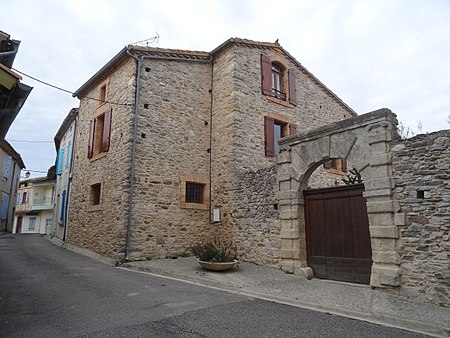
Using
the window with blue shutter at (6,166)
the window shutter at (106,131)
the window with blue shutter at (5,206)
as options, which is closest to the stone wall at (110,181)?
the window shutter at (106,131)

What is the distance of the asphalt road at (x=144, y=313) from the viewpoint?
3.67 meters

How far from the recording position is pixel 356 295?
5.47 metres

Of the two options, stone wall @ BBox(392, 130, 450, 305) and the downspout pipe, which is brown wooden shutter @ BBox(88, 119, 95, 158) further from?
stone wall @ BBox(392, 130, 450, 305)

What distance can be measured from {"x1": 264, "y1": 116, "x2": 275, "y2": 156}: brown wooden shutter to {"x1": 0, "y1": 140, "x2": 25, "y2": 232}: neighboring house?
43.5 ft

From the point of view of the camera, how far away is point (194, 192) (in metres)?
10.1

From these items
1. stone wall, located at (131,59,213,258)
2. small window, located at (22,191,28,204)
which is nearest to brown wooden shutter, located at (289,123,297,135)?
stone wall, located at (131,59,213,258)

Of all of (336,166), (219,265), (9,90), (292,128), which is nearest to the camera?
(9,90)

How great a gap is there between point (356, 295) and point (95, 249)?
25.0ft

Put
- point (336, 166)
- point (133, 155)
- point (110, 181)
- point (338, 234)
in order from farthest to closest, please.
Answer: point (336, 166), point (110, 181), point (133, 155), point (338, 234)

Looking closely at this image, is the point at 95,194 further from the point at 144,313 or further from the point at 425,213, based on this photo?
the point at 425,213

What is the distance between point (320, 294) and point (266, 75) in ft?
25.0

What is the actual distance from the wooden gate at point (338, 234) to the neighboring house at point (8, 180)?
51.5ft

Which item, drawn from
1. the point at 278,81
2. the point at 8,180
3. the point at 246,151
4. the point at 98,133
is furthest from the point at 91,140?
the point at 8,180

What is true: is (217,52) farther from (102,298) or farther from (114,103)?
(102,298)
